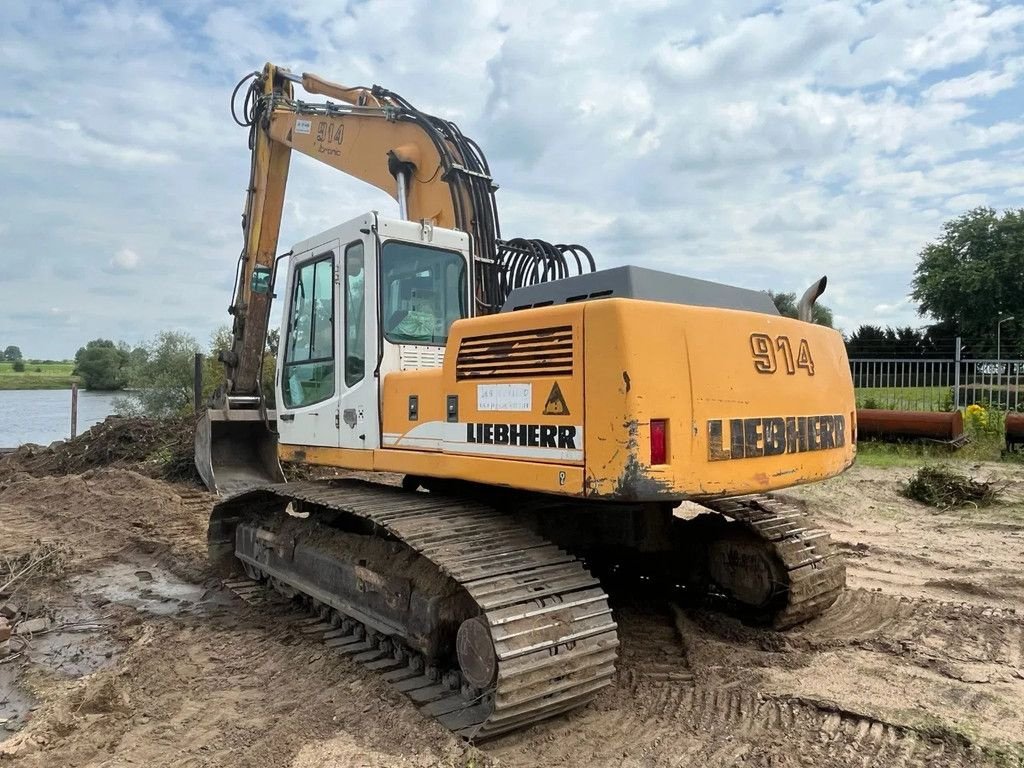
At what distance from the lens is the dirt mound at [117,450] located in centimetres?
1183

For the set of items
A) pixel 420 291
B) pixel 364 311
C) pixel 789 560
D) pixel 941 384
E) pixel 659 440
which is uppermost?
pixel 420 291

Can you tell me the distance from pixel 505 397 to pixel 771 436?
1.28 metres

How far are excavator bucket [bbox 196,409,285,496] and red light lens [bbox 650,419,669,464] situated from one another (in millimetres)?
6297

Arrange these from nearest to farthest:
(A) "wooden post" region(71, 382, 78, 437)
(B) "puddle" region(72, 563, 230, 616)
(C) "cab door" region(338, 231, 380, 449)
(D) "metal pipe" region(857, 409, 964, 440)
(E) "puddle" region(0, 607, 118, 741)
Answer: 1. (E) "puddle" region(0, 607, 118, 741)
2. (C) "cab door" region(338, 231, 380, 449)
3. (B) "puddle" region(72, 563, 230, 616)
4. (D) "metal pipe" region(857, 409, 964, 440)
5. (A) "wooden post" region(71, 382, 78, 437)

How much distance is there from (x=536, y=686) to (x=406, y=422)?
5.60ft

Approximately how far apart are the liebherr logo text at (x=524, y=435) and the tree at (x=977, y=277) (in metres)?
34.2

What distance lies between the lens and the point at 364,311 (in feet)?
15.4

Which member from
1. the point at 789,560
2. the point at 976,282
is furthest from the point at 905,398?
the point at 976,282

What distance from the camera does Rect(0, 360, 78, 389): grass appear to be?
98.7 feet

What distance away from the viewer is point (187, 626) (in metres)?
5.14

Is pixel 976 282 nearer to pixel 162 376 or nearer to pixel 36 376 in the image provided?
pixel 162 376

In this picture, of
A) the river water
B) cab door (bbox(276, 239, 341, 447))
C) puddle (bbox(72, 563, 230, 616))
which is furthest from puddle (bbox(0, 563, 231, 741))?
the river water

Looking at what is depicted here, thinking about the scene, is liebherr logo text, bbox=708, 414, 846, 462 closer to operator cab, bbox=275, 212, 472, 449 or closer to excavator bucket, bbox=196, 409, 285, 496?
operator cab, bbox=275, 212, 472, 449

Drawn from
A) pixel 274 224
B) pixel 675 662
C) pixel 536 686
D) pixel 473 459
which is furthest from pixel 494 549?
pixel 274 224
